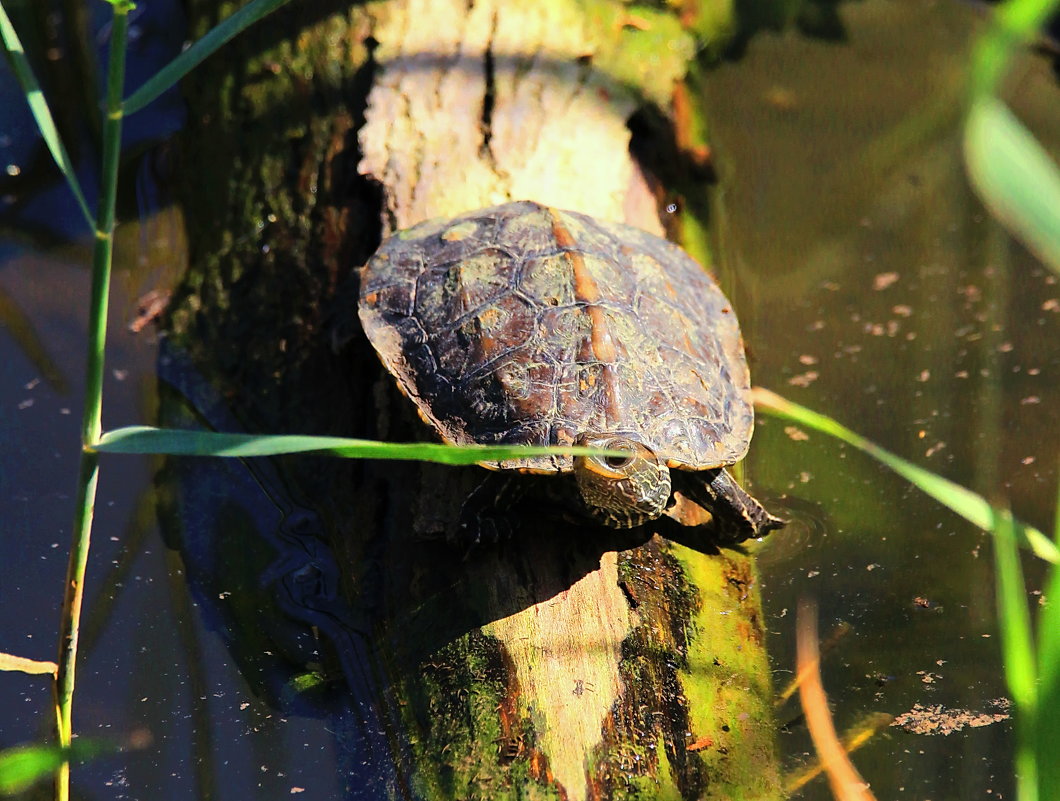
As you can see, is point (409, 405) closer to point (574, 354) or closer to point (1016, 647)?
point (574, 354)

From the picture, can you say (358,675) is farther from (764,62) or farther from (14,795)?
(764,62)

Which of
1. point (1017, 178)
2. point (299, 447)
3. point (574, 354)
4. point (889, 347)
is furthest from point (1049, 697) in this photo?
point (889, 347)

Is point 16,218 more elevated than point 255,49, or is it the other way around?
point 255,49

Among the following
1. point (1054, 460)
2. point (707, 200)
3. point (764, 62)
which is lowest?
point (1054, 460)

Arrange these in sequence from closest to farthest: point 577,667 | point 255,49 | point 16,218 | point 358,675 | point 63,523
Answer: point 577,667 → point 358,675 → point 63,523 → point 255,49 → point 16,218

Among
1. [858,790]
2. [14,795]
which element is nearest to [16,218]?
[14,795]

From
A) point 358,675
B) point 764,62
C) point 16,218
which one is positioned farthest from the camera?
point 764,62

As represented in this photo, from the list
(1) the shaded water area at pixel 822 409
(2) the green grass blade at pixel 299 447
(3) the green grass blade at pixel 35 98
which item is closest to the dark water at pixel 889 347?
(1) the shaded water area at pixel 822 409
